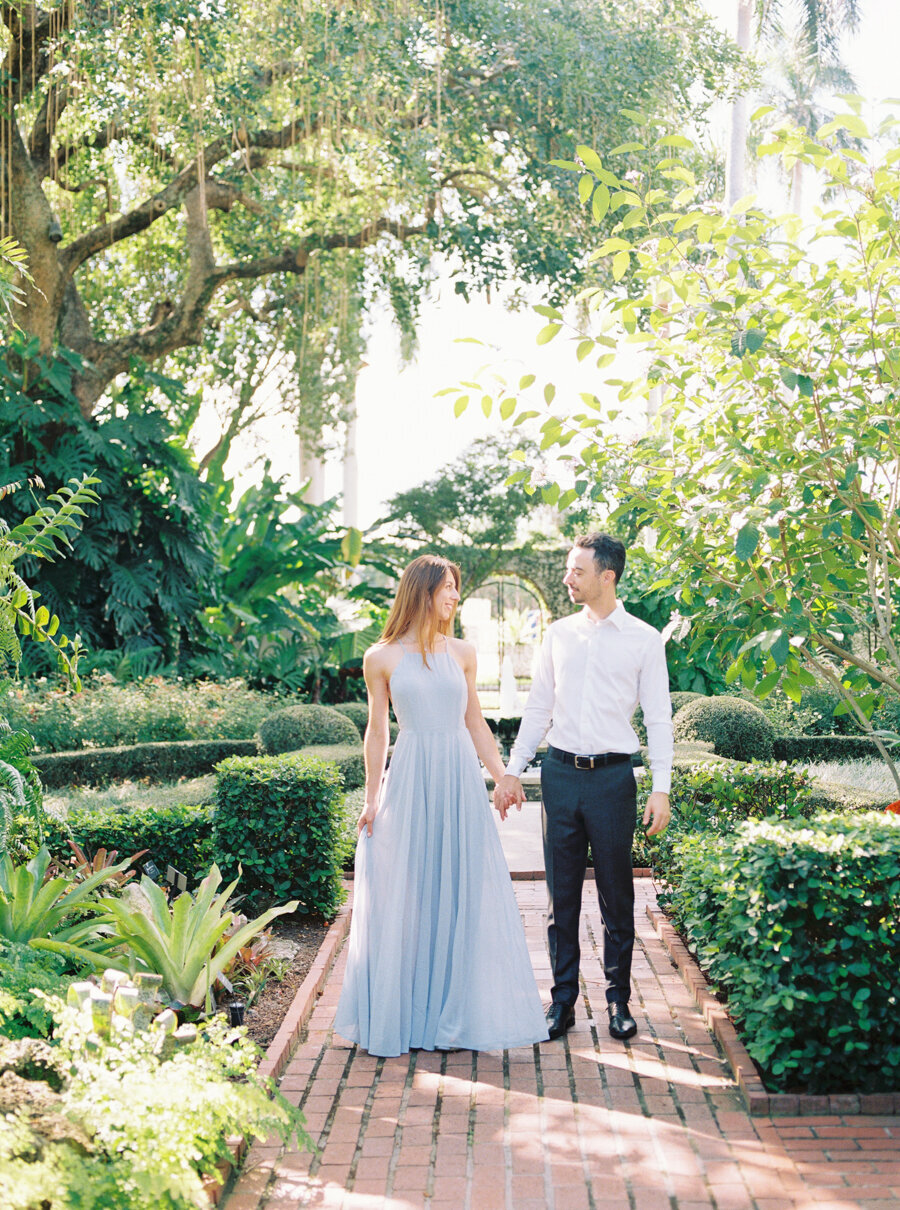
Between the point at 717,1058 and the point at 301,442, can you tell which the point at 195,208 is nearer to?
the point at 301,442

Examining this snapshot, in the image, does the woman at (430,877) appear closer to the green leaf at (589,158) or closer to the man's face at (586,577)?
the man's face at (586,577)

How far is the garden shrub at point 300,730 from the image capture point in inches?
369

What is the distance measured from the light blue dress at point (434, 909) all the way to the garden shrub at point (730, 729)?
569cm

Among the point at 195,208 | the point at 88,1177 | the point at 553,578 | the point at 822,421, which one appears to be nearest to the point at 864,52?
the point at 553,578

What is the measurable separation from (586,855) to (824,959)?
925 mm

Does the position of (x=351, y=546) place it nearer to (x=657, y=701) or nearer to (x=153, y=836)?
(x=153, y=836)

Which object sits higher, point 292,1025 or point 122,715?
point 122,715

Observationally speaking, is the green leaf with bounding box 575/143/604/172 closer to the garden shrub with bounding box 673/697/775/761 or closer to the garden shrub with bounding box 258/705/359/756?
the garden shrub with bounding box 673/697/775/761

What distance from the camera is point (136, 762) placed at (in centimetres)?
946

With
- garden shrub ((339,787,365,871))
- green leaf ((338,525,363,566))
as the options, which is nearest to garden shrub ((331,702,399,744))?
garden shrub ((339,787,365,871))

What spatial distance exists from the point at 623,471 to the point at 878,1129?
2.22 m

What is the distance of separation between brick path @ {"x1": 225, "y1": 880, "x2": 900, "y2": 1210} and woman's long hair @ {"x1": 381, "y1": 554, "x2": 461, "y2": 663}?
143cm

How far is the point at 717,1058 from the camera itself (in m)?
3.59

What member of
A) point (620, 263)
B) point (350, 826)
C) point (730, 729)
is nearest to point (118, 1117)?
point (620, 263)
